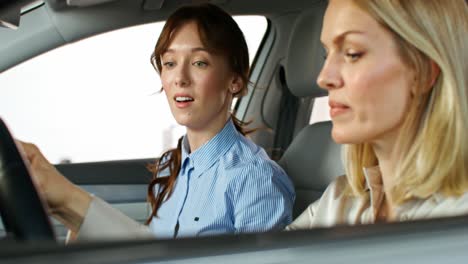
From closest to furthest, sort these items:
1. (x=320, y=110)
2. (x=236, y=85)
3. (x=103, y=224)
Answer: (x=103, y=224) → (x=236, y=85) → (x=320, y=110)

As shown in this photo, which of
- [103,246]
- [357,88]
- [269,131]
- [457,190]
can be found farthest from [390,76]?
[269,131]

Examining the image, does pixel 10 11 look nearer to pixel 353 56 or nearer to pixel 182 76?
pixel 353 56

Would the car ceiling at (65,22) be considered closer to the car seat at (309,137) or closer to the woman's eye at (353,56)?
the car seat at (309,137)

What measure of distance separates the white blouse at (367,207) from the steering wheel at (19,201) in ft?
1.38

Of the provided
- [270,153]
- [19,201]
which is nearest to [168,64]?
[19,201]

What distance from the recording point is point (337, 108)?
121 centimetres

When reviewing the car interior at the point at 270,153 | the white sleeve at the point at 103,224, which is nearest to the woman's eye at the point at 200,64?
the car interior at the point at 270,153

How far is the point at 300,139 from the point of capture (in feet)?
8.28

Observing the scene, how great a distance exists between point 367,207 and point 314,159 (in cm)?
108

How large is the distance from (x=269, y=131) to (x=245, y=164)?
107 cm

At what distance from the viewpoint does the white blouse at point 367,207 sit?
1.19 meters

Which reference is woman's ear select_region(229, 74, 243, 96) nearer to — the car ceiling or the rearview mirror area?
the car ceiling

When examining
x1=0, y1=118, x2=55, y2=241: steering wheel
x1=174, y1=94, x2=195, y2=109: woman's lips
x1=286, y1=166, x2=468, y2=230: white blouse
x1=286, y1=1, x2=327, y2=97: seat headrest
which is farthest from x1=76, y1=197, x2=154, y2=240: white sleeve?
x1=286, y1=1, x2=327, y2=97: seat headrest

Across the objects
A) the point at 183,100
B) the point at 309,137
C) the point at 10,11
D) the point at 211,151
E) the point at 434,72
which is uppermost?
the point at 10,11
